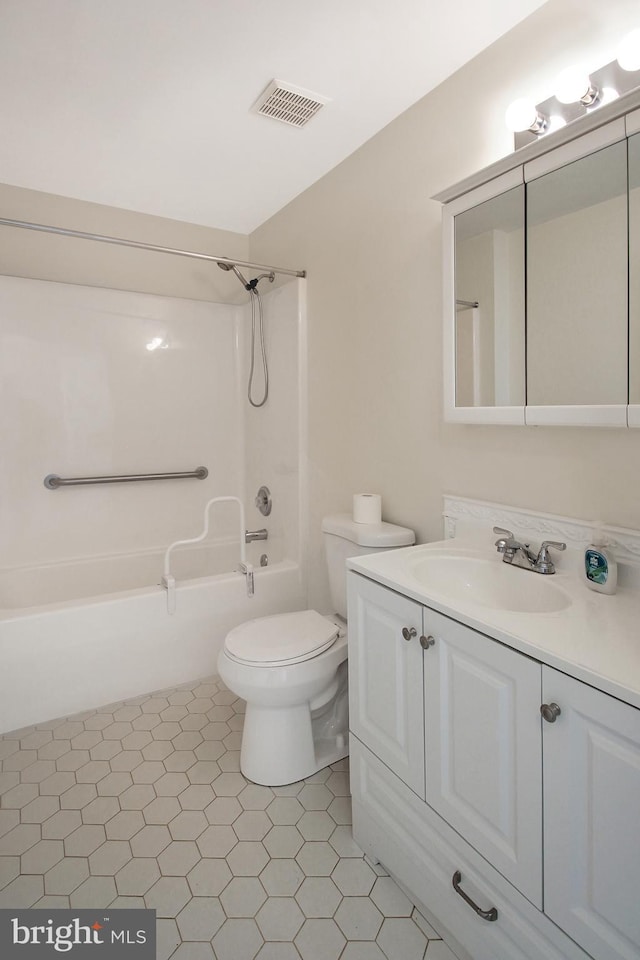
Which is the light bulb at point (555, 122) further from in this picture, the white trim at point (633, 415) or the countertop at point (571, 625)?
the countertop at point (571, 625)

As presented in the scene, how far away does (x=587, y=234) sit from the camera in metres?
1.31

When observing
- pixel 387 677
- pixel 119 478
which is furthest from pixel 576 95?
pixel 119 478

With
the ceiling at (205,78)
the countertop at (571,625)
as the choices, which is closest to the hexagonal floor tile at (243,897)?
the countertop at (571,625)

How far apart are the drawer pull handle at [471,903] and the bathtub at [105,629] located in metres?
1.53

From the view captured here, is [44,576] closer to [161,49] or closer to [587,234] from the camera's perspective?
[161,49]

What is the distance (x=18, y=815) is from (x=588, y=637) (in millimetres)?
1743

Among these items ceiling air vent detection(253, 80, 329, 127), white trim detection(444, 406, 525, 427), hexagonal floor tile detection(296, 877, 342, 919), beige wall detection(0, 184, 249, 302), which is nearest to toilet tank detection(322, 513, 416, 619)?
white trim detection(444, 406, 525, 427)

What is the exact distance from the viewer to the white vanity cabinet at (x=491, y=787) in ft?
2.83

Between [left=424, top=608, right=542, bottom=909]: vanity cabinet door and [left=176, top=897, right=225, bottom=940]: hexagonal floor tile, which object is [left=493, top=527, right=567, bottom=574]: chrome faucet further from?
[left=176, top=897, right=225, bottom=940]: hexagonal floor tile

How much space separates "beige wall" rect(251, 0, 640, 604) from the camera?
140 centimetres

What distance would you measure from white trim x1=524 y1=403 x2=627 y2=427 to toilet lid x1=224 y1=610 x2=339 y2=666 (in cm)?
99

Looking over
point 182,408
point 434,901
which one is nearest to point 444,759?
point 434,901

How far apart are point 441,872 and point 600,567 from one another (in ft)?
2.60
